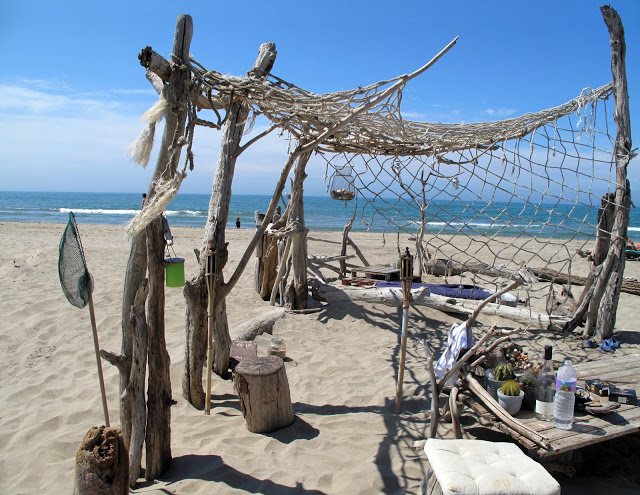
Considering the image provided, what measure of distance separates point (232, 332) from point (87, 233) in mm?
13535

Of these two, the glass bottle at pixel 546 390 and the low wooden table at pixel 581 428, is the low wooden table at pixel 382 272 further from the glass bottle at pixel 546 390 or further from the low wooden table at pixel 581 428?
the glass bottle at pixel 546 390

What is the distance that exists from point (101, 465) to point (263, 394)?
4.22 feet

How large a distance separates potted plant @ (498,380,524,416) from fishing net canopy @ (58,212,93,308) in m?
2.35

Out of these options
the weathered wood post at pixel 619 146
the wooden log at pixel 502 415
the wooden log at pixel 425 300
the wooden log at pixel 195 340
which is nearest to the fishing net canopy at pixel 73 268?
the wooden log at pixel 195 340

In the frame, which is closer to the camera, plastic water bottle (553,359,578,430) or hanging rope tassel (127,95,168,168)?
plastic water bottle (553,359,578,430)

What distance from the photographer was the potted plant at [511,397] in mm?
2512

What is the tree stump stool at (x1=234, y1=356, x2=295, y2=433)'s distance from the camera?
2963mm

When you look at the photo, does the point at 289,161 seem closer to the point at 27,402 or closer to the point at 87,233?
the point at 27,402

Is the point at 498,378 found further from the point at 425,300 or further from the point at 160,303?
the point at 425,300

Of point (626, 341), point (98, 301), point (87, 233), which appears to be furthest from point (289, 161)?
point (87, 233)

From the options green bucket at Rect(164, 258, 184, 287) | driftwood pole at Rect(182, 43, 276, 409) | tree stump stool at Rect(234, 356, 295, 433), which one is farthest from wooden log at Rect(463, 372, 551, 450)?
green bucket at Rect(164, 258, 184, 287)

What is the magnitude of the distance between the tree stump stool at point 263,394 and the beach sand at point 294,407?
83mm

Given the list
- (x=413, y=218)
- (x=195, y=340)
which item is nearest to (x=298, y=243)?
(x=195, y=340)

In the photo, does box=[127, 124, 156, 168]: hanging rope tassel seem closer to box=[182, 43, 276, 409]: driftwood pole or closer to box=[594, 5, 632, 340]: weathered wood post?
box=[182, 43, 276, 409]: driftwood pole
